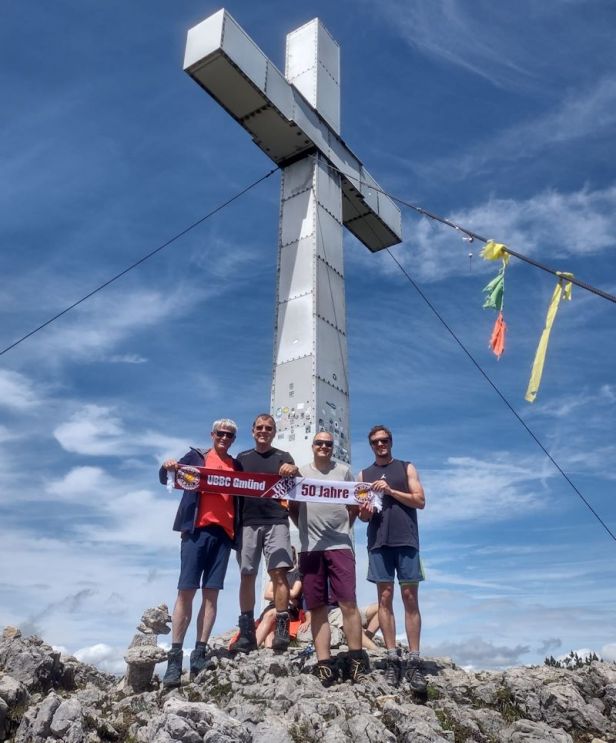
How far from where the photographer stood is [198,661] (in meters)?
6.51

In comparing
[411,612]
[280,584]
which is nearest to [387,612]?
[411,612]

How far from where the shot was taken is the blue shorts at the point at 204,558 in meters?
6.60

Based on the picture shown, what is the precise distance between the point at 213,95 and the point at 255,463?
29.3 ft

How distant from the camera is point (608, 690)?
251 inches

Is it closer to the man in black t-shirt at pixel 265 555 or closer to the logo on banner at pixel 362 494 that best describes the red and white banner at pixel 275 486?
the logo on banner at pixel 362 494

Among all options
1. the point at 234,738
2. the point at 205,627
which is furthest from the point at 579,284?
the point at 205,627

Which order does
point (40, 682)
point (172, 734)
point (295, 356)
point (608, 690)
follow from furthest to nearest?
point (295, 356), point (40, 682), point (608, 690), point (172, 734)

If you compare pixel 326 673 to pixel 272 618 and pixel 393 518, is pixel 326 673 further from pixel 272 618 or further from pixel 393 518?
pixel 272 618

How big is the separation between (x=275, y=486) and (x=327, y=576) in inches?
44.6

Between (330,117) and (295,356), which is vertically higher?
(330,117)

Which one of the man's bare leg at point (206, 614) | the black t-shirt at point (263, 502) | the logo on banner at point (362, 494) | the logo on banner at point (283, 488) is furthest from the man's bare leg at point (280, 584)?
the logo on banner at point (362, 494)

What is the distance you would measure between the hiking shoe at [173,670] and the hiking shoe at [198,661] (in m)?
0.19

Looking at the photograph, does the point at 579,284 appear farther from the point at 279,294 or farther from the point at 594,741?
the point at 279,294

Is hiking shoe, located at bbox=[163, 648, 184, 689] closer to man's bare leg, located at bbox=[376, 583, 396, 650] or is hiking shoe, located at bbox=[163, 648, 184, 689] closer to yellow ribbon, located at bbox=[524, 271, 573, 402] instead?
man's bare leg, located at bbox=[376, 583, 396, 650]
